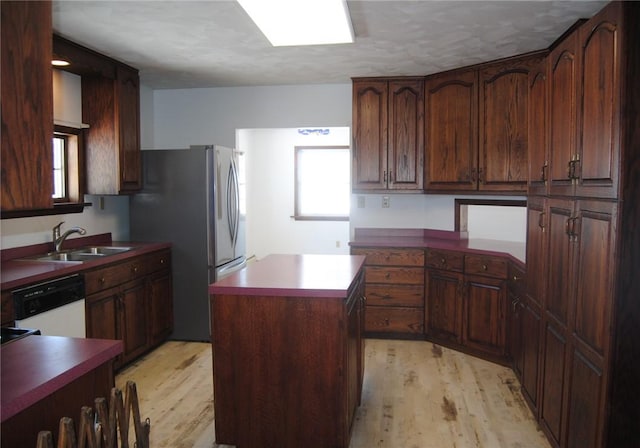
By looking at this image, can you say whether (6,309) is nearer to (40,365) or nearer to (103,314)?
(103,314)

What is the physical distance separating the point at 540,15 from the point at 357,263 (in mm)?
1785

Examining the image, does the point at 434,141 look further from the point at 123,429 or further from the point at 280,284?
the point at 123,429

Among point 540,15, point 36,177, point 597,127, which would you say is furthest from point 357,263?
point 36,177

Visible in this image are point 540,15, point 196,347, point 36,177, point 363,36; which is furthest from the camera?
point 196,347

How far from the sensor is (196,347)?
4.23 meters

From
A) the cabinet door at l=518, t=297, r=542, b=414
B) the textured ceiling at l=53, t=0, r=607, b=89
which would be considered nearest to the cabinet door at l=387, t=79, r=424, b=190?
the textured ceiling at l=53, t=0, r=607, b=89

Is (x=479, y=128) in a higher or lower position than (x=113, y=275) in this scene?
higher

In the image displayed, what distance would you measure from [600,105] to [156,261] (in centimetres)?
331

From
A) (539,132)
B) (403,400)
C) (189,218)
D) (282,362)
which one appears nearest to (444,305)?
(403,400)

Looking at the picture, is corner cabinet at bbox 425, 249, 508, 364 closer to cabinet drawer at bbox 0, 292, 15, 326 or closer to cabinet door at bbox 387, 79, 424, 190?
cabinet door at bbox 387, 79, 424, 190

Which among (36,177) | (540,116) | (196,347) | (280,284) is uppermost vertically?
(540,116)

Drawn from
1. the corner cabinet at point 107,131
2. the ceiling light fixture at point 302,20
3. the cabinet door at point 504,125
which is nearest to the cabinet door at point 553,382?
the cabinet door at point 504,125

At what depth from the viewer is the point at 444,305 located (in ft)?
13.7

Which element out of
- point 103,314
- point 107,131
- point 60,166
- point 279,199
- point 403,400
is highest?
point 107,131
